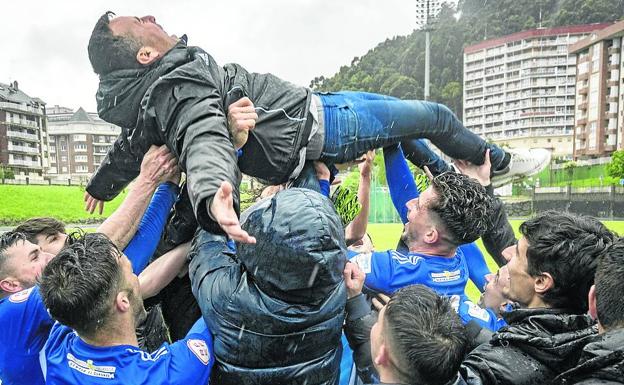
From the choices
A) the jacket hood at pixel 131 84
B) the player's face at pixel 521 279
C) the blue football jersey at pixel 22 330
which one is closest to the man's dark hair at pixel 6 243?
the blue football jersey at pixel 22 330

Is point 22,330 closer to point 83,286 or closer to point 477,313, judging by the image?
point 83,286

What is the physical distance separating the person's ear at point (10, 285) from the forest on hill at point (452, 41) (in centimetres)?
3142

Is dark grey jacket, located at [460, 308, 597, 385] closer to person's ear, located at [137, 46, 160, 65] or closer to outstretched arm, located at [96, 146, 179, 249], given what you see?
outstretched arm, located at [96, 146, 179, 249]

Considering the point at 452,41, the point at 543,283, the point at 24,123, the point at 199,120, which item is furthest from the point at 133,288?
the point at 452,41

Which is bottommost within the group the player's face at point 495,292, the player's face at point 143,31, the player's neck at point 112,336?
the player's face at point 495,292

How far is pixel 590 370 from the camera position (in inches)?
46.4

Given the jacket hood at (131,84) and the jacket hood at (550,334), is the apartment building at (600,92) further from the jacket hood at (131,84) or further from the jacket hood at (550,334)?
the jacket hood at (131,84)

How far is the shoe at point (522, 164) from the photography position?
2.78 meters

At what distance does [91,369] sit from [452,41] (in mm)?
54257

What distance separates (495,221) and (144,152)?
1.59 m

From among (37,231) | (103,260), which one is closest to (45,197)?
(37,231)

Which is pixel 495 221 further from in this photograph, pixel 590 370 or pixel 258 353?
pixel 258 353

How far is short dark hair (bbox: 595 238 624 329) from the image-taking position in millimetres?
1238

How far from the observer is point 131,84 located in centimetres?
173
